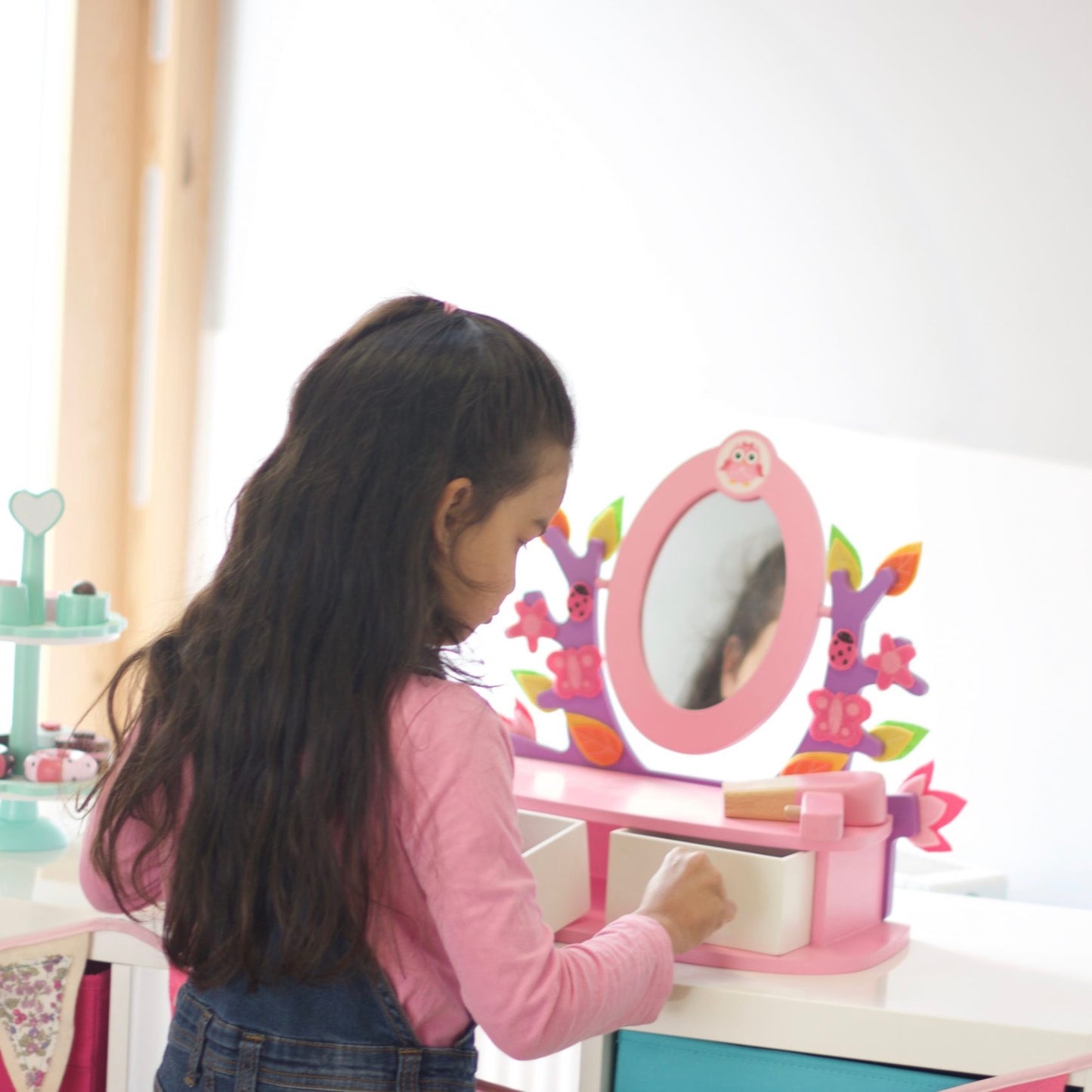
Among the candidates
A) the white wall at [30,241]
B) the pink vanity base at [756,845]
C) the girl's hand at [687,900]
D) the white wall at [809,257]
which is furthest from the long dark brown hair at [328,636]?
the white wall at [30,241]

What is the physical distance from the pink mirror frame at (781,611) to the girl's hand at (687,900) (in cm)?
22

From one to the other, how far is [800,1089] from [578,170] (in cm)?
109

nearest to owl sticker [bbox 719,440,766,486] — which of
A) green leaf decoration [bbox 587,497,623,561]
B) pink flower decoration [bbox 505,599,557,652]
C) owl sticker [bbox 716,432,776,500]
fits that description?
owl sticker [bbox 716,432,776,500]

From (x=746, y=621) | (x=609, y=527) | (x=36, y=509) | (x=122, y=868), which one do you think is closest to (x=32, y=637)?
(x=36, y=509)

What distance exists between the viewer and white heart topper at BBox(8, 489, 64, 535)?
1246mm

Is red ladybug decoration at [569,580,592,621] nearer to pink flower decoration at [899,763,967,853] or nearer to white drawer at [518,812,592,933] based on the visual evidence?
white drawer at [518,812,592,933]

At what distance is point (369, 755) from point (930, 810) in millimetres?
601

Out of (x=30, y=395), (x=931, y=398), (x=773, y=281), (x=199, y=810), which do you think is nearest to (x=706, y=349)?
(x=773, y=281)

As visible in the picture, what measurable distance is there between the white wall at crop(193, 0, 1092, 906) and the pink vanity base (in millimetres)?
409

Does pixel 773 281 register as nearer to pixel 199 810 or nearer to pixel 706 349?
pixel 706 349

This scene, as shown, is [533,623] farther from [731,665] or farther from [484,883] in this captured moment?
[484,883]

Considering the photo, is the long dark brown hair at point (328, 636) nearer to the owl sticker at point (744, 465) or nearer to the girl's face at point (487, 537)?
the girl's face at point (487, 537)

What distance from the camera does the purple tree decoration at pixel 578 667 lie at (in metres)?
1.22

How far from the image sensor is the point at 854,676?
3.72 feet
